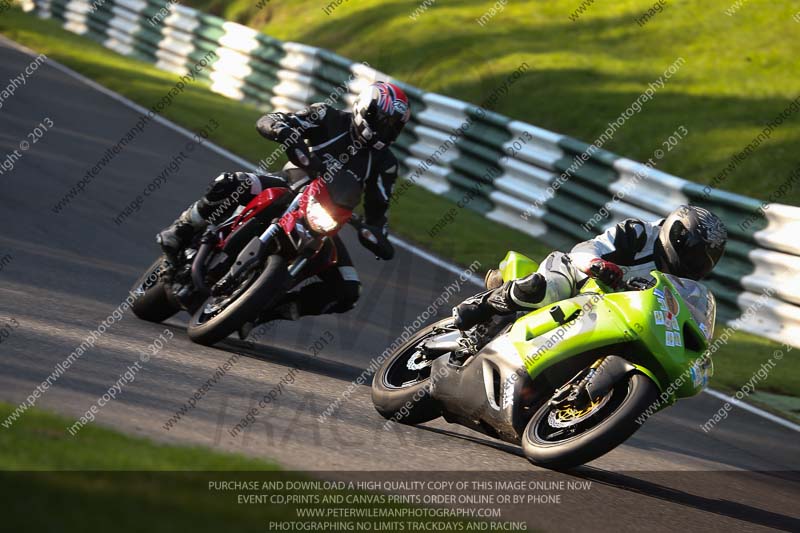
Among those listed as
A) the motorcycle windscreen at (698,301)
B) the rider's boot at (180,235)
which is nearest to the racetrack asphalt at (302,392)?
the rider's boot at (180,235)

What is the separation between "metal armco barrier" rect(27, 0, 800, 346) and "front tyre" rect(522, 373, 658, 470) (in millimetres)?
5430

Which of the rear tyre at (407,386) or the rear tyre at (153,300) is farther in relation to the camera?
the rear tyre at (153,300)

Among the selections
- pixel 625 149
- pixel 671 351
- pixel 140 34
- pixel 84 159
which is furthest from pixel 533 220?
pixel 140 34

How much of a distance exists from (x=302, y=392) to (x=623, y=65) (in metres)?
12.0

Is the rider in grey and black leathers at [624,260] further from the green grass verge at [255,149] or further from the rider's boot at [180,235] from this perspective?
the green grass verge at [255,149]

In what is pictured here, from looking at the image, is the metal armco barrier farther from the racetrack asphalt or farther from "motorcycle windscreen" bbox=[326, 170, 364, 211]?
"motorcycle windscreen" bbox=[326, 170, 364, 211]

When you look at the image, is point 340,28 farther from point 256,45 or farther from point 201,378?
point 201,378

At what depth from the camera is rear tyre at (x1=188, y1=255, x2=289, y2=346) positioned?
733 centimetres

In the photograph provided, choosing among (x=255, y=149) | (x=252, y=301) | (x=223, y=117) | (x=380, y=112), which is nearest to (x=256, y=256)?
(x=252, y=301)

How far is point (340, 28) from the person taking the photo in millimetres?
23141

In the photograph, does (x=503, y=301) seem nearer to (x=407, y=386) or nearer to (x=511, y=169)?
(x=407, y=386)

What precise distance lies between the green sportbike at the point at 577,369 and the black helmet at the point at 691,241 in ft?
0.42

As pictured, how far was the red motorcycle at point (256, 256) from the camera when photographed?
739cm

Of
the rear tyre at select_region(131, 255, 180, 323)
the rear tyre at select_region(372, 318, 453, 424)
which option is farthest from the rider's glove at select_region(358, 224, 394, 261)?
the rear tyre at select_region(131, 255, 180, 323)
